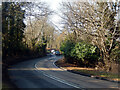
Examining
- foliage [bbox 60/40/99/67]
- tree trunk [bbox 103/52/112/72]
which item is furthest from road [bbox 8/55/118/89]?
foliage [bbox 60/40/99/67]

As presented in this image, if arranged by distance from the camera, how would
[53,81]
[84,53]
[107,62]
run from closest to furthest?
[53,81] < [107,62] < [84,53]

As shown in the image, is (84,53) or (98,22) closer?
(98,22)

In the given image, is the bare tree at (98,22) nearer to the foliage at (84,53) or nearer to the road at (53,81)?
the foliage at (84,53)

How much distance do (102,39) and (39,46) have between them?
29953 mm

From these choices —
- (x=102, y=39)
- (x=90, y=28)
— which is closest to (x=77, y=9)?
(x=90, y=28)

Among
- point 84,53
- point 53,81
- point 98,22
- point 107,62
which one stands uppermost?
point 98,22

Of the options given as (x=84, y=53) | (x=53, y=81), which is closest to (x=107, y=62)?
(x=84, y=53)

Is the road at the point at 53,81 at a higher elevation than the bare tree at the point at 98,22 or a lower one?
lower

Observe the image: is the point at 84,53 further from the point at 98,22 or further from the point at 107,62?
the point at 98,22

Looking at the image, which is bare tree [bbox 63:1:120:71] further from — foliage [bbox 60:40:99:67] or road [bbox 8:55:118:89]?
road [bbox 8:55:118:89]

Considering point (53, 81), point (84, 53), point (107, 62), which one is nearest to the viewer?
point (53, 81)

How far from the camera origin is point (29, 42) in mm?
43406

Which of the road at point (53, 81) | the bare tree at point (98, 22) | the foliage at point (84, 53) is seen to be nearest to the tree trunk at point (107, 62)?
the bare tree at point (98, 22)

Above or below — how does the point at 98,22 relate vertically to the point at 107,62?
above
